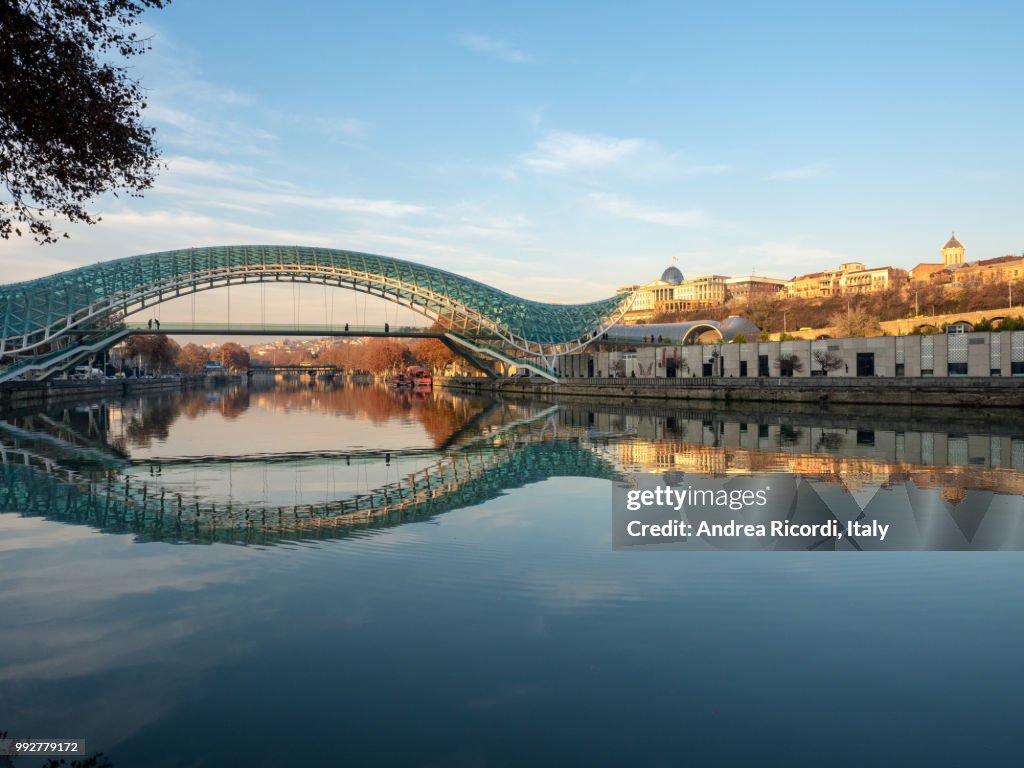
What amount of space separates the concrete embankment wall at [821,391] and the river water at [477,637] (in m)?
28.0

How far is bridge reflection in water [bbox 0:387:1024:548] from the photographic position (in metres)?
13.6

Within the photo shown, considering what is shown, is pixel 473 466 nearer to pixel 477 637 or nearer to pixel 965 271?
pixel 477 637

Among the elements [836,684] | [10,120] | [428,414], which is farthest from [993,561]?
[428,414]

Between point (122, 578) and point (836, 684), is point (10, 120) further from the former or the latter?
point (836, 684)

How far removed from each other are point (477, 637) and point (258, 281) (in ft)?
228

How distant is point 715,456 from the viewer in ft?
70.8

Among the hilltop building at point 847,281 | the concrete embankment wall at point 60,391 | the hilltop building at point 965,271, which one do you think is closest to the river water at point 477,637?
the concrete embankment wall at point 60,391

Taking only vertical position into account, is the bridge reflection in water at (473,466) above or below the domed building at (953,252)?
below

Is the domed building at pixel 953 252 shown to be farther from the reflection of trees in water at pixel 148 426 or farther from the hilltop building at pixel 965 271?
the reflection of trees in water at pixel 148 426

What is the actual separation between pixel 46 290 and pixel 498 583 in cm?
7085

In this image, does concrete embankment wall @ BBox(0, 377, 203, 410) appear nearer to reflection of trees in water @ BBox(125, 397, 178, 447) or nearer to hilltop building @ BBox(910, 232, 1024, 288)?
reflection of trees in water @ BBox(125, 397, 178, 447)

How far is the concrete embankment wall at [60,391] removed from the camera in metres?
55.9

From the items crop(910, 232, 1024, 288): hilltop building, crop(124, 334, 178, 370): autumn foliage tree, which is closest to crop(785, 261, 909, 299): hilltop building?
crop(910, 232, 1024, 288): hilltop building

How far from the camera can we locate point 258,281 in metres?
71.7
